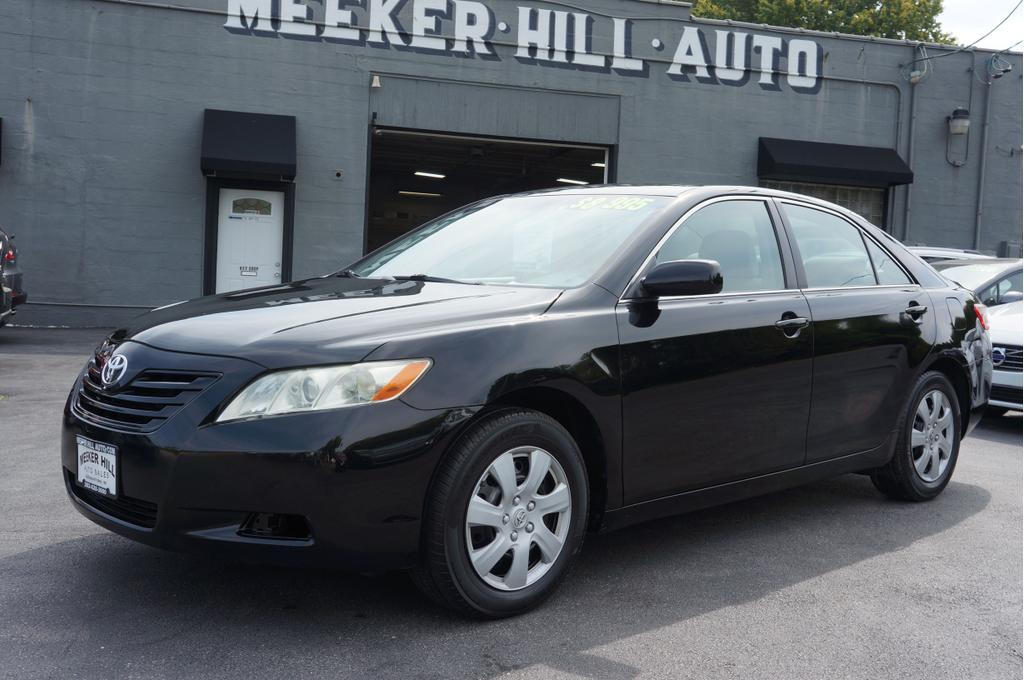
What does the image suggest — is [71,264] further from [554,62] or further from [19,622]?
[19,622]

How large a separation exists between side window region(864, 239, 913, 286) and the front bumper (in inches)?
118

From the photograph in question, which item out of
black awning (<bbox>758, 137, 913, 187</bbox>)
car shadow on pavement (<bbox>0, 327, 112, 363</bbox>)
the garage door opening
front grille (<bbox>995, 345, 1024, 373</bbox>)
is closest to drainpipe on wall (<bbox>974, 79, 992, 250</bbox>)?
black awning (<bbox>758, 137, 913, 187</bbox>)

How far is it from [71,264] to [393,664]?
14730 mm

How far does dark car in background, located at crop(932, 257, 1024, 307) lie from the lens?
9633mm

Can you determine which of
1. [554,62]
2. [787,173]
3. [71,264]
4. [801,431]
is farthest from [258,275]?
[801,431]

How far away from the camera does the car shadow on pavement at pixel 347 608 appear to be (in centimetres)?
313

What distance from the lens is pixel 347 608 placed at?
3590 mm

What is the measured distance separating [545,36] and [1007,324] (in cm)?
1105

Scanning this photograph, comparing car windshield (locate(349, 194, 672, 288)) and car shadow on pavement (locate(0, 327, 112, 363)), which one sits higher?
car windshield (locate(349, 194, 672, 288))

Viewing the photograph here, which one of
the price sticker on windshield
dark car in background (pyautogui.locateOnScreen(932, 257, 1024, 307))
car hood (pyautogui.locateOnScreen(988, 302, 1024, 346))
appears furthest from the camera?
dark car in background (pyautogui.locateOnScreen(932, 257, 1024, 307))

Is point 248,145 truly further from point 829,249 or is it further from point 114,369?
point 114,369

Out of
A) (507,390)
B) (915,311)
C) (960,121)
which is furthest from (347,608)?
(960,121)

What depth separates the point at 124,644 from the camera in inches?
126

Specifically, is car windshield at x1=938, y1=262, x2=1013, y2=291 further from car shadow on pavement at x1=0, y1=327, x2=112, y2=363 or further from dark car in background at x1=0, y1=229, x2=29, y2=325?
dark car in background at x1=0, y1=229, x2=29, y2=325
